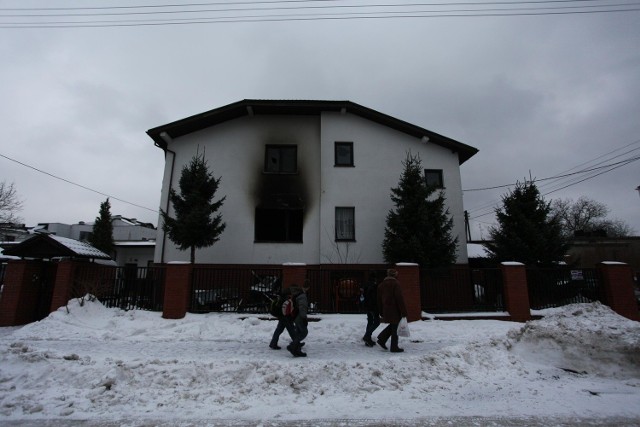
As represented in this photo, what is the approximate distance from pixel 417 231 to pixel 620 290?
6934mm

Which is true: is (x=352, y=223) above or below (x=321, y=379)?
above

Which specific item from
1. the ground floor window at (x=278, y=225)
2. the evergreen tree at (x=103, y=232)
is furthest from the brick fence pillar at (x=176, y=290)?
the evergreen tree at (x=103, y=232)

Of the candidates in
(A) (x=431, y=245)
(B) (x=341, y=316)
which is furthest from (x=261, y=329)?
(A) (x=431, y=245)

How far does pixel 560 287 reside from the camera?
12414mm

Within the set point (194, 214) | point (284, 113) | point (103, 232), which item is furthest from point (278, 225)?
point (103, 232)

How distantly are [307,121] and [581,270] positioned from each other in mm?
13254

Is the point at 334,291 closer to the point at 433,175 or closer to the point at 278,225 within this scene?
the point at 278,225

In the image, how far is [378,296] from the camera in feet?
27.2

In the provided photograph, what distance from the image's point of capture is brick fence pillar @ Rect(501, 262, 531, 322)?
447 inches

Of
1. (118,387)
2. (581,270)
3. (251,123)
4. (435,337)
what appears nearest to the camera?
(118,387)

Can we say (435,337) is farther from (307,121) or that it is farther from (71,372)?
(307,121)

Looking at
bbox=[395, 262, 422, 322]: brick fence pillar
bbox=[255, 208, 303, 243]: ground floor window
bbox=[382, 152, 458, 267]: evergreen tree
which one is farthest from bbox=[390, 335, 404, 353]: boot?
bbox=[255, 208, 303, 243]: ground floor window

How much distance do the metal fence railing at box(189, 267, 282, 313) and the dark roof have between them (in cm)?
893

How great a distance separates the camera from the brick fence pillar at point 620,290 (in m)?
11.9
